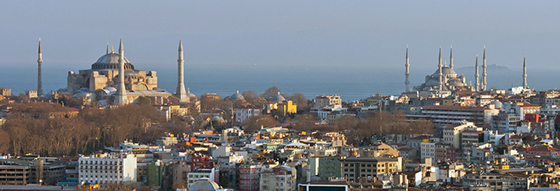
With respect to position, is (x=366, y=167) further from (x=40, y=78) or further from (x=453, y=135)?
(x=40, y=78)

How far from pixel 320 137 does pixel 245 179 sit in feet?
39.5

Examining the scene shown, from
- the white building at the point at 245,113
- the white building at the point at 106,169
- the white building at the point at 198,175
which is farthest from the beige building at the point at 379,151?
the white building at the point at 245,113

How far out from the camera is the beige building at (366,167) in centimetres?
3002

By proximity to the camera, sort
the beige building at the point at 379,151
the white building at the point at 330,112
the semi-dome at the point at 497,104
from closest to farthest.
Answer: the beige building at the point at 379,151 → the semi-dome at the point at 497,104 → the white building at the point at 330,112

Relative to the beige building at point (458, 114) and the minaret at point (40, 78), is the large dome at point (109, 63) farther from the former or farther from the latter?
the beige building at point (458, 114)

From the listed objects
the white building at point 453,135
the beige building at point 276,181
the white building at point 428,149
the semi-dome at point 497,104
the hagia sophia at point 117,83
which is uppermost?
the hagia sophia at point 117,83

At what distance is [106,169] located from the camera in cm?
3011

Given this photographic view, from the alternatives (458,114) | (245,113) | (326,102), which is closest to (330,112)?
(245,113)

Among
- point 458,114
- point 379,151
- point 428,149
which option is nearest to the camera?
point 379,151

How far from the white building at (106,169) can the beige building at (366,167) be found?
523 centimetres

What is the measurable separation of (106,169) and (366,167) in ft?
21.0

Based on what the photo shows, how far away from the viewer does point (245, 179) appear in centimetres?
2884

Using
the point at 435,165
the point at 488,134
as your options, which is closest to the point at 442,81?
the point at 488,134

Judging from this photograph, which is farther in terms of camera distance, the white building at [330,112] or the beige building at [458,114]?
the white building at [330,112]
